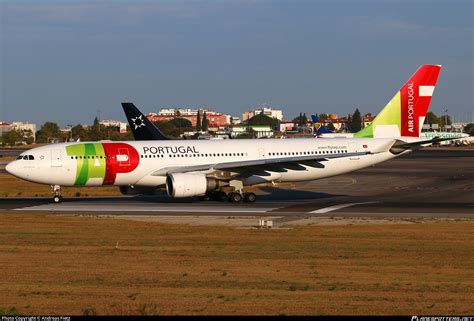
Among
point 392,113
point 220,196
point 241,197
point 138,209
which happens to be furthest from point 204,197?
point 392,113

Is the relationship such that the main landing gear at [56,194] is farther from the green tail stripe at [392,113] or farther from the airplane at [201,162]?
the green tail stripe at [392,113]

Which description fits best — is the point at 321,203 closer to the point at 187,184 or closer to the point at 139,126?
the point at 187,184

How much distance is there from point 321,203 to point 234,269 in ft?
69.4

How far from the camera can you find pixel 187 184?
42.5 meters

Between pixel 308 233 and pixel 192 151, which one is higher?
pixel 192 151

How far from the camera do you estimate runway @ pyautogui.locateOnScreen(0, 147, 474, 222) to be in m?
39.5

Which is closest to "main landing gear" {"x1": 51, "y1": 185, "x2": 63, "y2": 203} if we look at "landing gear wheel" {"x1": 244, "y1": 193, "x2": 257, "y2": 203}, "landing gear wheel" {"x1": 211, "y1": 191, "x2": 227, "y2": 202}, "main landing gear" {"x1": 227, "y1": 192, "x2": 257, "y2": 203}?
"landing gear wheel" {"x1": 211, "y1": 191, "x2": 227, "y2": 202}

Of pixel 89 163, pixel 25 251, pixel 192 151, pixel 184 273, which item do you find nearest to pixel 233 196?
pixel 192 151

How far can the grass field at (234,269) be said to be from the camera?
739 inches

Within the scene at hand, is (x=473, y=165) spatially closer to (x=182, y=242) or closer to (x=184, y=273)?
(x=182, y=242)

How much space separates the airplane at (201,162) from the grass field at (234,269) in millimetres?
8456

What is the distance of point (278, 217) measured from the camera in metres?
37.5

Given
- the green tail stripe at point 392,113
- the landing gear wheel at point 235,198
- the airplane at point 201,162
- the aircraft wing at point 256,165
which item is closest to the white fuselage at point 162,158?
the airplane at point 201,162

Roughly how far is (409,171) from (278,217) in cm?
3902
